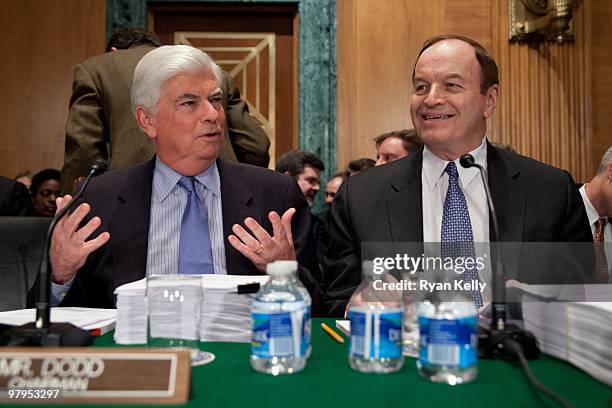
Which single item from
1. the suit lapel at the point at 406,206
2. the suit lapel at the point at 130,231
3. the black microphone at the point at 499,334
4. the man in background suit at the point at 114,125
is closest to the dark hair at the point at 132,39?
the man in background suit at the point at 114,125

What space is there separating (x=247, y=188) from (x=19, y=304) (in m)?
0.74

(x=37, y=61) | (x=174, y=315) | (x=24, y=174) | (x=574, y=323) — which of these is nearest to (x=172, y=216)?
(x=174, y=315)

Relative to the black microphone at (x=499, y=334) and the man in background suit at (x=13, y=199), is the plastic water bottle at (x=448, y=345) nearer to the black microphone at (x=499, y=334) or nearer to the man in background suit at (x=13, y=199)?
the black microphone at (x=499, y=334)

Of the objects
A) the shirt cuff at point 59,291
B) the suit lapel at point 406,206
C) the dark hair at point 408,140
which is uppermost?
the dark hair at point 408,140

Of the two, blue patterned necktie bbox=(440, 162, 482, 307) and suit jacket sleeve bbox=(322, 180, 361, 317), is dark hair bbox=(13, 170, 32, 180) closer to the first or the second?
suit jacket sleeve bbox=(322, 180, 361, 317)

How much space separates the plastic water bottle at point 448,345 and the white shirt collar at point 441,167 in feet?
3.39

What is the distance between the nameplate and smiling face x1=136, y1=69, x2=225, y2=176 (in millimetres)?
1127

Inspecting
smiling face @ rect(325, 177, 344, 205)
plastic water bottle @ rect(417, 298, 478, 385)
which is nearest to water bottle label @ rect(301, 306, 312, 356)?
plastic water bottle @ rect(417, 298, 478, 385)

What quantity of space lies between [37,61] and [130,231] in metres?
3.32

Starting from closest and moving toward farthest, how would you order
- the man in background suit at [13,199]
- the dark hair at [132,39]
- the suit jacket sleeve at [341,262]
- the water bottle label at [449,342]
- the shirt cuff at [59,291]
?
1. the water bottle label at [449,342]
2. the shirt cuff at [59,291]
3. the suit jacket sleeve at [341,262]
4. the dark hair at [132,39]
5. the man in background suit at [13,199]

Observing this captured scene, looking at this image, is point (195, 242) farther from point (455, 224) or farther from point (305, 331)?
point (305, 331)

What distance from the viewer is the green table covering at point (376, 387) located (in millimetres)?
919

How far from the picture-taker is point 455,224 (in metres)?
1.92

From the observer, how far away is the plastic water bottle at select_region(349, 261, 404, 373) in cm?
105
